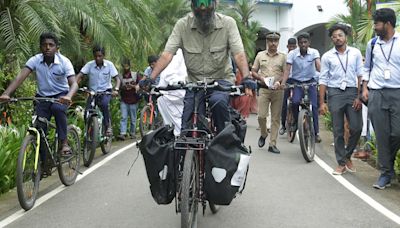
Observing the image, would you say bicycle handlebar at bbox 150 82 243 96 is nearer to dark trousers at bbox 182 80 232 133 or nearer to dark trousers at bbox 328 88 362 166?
dark trousers at bbox 182 80 232 133

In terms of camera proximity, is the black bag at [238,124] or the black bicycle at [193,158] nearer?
the black bicycle at [193,158]

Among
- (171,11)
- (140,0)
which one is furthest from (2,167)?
(171,11)

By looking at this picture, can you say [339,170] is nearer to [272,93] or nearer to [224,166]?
[272,93]

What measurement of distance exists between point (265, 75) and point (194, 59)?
4820 millimetres

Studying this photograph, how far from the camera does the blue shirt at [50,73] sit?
22.5 feet

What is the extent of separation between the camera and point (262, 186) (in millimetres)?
7188

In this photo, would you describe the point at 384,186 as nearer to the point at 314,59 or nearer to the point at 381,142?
the point at 381,142

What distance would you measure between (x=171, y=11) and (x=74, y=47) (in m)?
15.2

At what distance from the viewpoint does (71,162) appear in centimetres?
751

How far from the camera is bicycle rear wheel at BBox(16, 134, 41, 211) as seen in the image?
583 centimetres

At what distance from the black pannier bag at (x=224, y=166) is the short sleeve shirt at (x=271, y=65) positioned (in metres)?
5.68

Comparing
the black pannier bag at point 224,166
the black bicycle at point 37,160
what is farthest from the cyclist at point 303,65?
the black pannier bag at point 224,166

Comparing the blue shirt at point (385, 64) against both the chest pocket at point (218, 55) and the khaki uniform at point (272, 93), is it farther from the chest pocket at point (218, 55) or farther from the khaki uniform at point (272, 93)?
the khaki uniform at point (272, 93)

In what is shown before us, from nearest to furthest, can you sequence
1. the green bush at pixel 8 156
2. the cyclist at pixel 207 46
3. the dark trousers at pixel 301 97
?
the cyclist at pixel 207 46 → the green bush at pixel 8 156 → the dark trousers at pixel 301 97
